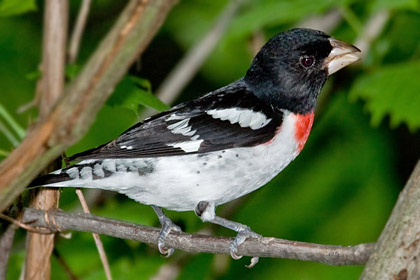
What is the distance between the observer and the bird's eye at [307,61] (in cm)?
315

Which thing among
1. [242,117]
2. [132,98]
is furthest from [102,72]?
[242,117]

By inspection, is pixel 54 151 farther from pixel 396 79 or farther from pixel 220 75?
pixel 220 75

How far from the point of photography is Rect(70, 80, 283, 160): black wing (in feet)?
9.20

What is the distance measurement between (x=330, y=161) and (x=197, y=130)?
2.37 metres

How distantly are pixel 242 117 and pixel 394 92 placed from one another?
4.27ft

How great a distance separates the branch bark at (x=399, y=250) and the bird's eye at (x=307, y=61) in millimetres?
1321

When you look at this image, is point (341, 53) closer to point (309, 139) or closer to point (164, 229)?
point (164, 229)

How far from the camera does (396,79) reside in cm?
398

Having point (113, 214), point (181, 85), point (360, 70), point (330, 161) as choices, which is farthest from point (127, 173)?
point (330, 161)

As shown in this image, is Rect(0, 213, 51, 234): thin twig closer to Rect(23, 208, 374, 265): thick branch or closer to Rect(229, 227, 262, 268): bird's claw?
Rect(23, 208, 374, 265): thick branch

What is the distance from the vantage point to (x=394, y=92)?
3.92m

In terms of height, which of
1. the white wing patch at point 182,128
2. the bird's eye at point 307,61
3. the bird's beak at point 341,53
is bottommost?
the white wing patch at point 182,128

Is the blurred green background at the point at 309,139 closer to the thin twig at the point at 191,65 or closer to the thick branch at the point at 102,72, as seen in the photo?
the thin twig at the point at 191,65

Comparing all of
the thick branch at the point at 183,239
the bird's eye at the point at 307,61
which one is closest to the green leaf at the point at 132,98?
the thick branch at the point at 183,239
